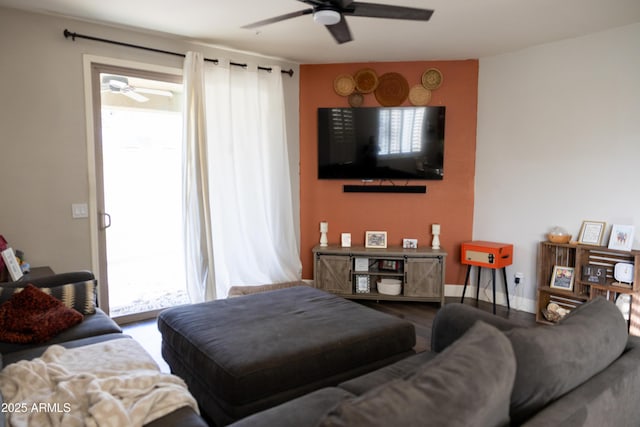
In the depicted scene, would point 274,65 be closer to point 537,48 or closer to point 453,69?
point 453,69

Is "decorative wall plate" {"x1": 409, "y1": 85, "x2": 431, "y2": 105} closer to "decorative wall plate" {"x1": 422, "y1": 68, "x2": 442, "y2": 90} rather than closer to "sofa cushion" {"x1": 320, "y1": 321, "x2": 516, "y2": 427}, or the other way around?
"decorative wall plate" {"x1": 422, "y1": 68, "x2": 442, "y2": 90}

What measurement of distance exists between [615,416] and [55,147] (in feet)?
13.2

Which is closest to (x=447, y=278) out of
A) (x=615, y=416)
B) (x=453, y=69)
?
(x=453, y=69)

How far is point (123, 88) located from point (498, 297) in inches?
176

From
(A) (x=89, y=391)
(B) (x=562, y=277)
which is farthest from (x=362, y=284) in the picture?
(A) (x=89, y=391)

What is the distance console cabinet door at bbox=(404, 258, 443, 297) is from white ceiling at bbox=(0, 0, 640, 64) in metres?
2.27

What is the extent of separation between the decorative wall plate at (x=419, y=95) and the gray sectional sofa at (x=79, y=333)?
3750 millimetres

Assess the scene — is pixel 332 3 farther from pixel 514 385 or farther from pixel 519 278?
pixel 519 278

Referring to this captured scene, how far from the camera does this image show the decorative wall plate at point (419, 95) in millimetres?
4668

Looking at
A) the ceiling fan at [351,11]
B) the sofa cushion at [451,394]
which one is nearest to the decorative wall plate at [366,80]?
the ceiling fan at [351,11]

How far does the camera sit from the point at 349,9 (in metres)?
2.42

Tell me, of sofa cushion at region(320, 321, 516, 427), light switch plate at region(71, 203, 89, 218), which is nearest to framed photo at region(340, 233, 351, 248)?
light switch plate at region(71, 203, 89, 218)

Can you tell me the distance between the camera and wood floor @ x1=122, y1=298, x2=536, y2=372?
3.37 metres

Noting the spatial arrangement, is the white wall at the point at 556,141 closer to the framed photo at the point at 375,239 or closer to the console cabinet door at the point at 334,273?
the framed photo at the point at 375,239
